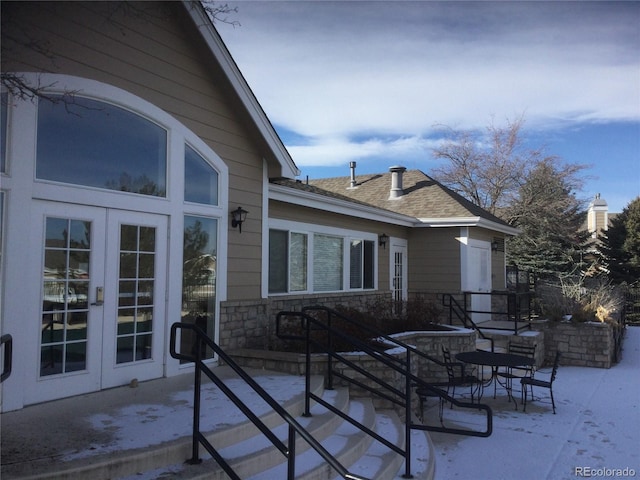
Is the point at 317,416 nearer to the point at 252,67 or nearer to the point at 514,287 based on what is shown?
the point at 252,67

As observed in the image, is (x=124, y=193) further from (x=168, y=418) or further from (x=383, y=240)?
(x=383, y=240)

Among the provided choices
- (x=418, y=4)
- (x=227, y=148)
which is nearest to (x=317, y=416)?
(x=227, y=148)

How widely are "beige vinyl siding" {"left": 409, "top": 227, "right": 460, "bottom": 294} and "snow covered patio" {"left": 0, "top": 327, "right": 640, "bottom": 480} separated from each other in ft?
19.4

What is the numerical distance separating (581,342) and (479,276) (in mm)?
3707

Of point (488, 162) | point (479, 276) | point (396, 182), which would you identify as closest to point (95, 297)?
point (479, 276)

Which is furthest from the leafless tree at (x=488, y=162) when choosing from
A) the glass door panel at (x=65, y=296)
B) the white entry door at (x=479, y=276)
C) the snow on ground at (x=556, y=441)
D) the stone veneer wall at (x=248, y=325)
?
the glass door panel at (x=65, y=296)

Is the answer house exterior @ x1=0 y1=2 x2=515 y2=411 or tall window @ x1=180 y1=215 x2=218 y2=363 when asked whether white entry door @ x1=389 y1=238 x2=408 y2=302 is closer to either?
house exterior @ x1=0 y1=2 x2=515 y2=411

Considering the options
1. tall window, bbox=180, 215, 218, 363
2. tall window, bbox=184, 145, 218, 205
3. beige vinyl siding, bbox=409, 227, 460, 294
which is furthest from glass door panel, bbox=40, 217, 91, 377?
beige vinyl siding, bbox=409, 227, 460, 294

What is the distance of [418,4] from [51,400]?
25.1 ft

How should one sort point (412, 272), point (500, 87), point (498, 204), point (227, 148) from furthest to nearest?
point (498, 204)
point (412, 272)
point (500, 87)
point (227, 148)

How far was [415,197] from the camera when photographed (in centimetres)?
1617

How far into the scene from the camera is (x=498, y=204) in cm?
2694

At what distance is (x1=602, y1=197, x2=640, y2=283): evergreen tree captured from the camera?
2620cm

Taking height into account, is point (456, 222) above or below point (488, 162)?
below
